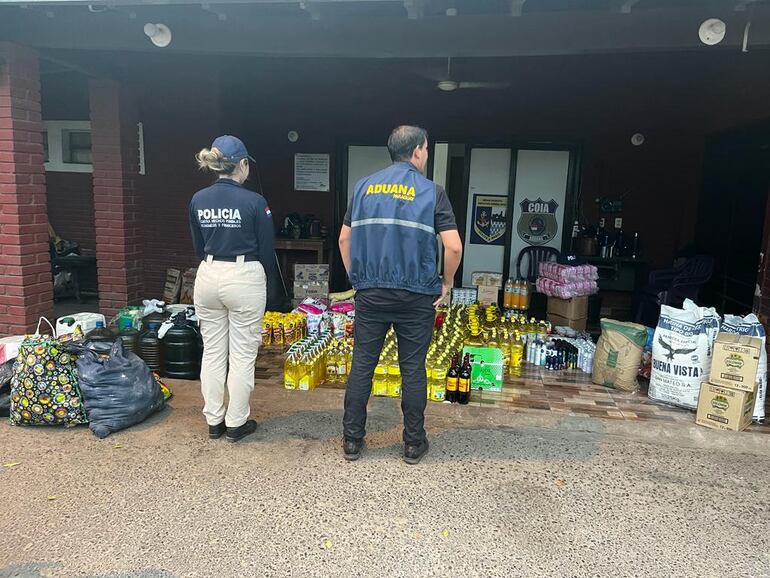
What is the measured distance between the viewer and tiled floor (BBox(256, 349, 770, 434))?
14.0 feet

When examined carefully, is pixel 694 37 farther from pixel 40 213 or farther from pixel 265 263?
pixel 40 213

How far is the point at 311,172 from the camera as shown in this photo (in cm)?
860

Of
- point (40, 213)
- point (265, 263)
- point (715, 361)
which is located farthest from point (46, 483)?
point (715, 361)

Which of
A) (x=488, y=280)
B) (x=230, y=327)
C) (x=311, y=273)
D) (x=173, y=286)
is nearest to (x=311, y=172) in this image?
(x=311, y=273)

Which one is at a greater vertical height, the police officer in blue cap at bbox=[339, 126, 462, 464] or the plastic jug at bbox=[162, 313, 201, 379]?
the police officer in blue cap at bbox=[339, 126, 462, 464]

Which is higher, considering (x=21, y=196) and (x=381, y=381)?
(x=21, y=196)

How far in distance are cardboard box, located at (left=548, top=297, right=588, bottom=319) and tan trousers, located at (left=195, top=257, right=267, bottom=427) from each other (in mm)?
4255

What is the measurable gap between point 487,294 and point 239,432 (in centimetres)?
430

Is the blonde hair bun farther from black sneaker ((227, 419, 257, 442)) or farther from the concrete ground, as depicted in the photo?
the concrete ground

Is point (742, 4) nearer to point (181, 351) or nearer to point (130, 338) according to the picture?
point (181, 351)

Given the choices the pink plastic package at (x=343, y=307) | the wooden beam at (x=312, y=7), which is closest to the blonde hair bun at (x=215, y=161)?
the wooden beam at (x=312, y=7)

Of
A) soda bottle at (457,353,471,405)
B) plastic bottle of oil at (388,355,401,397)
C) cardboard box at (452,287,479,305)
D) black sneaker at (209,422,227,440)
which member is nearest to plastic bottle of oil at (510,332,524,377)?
soda bottle at (457,353,471,405)

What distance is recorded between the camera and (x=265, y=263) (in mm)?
3594

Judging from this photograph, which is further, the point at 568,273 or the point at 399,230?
the point at 568,273
